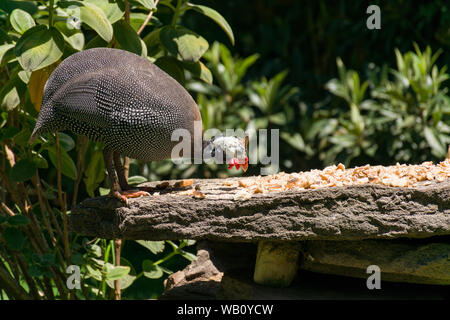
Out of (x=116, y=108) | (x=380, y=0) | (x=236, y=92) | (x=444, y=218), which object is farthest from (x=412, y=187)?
(x=380, y=0)

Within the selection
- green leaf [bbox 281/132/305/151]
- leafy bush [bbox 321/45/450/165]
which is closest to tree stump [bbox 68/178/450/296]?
leafy bush [bbox 321/45/450/165]

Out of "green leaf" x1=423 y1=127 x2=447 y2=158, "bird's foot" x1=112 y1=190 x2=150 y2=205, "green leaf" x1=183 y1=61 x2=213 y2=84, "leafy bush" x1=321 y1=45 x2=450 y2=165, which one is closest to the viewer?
"bird's foot" x1=112 y1=190 x2=150 y2=205

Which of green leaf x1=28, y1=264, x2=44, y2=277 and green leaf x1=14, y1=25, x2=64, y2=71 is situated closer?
green leaf x1=14, y1=25, x2=64, y2=71

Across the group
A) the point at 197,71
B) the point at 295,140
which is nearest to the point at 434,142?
the point at 295,140

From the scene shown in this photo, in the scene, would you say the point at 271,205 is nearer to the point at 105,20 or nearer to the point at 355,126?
the point at 105,20

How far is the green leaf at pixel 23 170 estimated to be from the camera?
298 cm

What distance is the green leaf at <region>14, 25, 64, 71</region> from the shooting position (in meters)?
2.61

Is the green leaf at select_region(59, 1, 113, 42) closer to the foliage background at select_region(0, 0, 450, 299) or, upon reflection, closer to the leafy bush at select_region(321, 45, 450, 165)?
the foliage background at select_region(0, 0, 450, 299)

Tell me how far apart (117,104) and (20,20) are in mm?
776

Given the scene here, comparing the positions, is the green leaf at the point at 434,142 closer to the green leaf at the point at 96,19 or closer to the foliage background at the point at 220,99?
the foliage background at the point at 220,99

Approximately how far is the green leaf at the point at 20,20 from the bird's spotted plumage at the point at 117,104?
16.6 inches

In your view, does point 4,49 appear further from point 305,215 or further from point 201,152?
point 305,215

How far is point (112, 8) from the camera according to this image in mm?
2998

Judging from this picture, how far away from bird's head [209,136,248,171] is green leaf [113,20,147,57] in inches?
25.8
